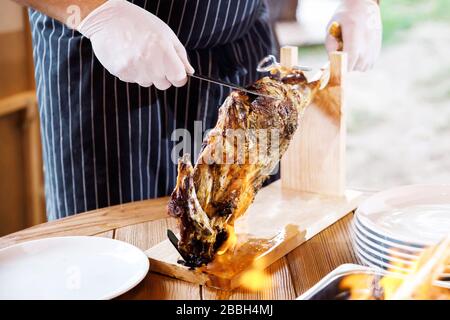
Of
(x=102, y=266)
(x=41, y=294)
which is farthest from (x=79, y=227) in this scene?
(x=41, y=294)

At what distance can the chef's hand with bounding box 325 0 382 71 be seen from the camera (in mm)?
2160

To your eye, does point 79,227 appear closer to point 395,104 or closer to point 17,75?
point 17,75

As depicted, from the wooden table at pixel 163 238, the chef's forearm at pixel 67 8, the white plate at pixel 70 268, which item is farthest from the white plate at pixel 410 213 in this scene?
the chef's forearm at pixel 67 8

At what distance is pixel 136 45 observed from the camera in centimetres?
159

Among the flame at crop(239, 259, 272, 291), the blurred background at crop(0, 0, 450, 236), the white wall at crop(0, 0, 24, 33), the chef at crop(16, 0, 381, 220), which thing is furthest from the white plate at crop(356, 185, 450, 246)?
the blurred background at crop(0, 0, 450, 236)

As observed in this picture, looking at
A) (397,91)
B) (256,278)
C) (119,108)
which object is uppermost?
(119,108)

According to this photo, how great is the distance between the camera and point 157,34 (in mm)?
1575

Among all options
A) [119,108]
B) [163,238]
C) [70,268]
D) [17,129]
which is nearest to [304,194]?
[163,238]

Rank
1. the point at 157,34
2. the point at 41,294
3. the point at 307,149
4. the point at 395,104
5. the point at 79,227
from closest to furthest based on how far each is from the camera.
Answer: the point at 41,294 → the point at 157,34 → the point at 79,227 → the point at 307,149 → the point at 395,104

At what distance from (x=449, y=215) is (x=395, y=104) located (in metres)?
4.45

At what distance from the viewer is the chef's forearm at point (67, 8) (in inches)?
66.0

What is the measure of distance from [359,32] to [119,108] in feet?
2.67

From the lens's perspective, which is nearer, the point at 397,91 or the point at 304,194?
the point at 304,194

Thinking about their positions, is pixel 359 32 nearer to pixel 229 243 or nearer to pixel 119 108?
pixel 119 108
